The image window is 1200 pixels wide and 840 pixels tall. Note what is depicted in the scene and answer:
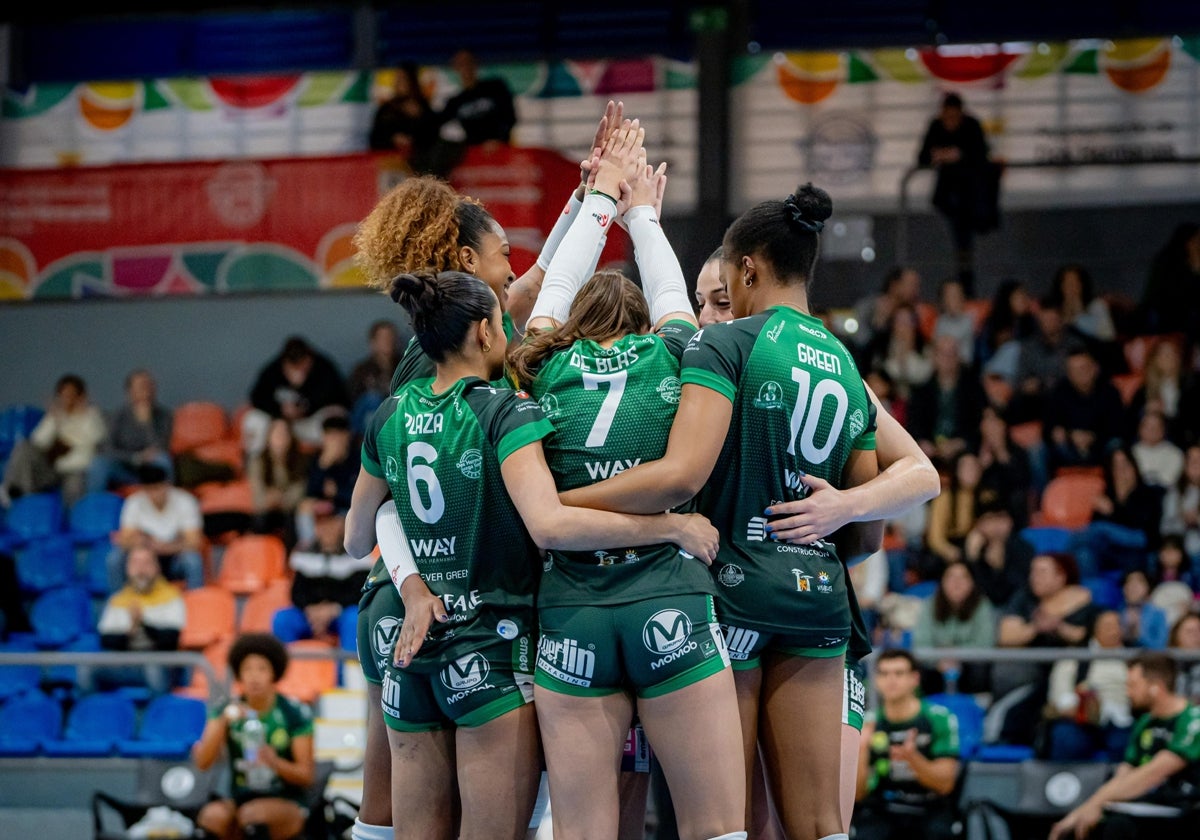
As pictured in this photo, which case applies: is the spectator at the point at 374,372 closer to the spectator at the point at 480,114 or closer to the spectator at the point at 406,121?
the spectator at the point at 406,121

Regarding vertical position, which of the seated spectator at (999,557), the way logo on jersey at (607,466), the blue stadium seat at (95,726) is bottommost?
the blue stadium seat at (95,726)

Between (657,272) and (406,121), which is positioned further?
(406,121)

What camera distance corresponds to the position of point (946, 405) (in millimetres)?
11469

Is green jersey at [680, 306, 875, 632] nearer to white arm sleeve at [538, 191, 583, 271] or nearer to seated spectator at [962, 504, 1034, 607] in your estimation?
white arm sleeve at [538, 191, 583, 271]

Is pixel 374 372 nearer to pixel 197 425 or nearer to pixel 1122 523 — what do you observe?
pixel 197 425

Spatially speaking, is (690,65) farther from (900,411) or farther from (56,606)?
(56,606)

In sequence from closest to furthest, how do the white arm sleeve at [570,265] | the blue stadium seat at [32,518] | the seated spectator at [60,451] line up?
the white arm sleeve at [570,265]
the blue stadium seat at [32,518]
the seated spectator at [60,451]

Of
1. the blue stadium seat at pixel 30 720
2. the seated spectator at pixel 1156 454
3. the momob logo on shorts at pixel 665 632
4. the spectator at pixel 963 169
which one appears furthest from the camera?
the spectator at pixel 963 169

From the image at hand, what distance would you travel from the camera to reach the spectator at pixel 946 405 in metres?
11.4

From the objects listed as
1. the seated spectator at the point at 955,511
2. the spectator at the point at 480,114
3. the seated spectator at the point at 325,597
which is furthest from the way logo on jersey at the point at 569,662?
the spectator at the point at 480,114

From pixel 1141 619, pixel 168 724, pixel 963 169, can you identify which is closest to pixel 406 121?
pixel 963 169

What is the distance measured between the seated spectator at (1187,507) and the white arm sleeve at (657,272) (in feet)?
23.6

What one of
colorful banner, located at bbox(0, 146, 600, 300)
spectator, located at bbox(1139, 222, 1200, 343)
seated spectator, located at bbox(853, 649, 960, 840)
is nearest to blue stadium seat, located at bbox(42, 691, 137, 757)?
colorful banner, located at bbox(0, 146, 600, 300)

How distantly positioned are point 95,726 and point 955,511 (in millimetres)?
5687
